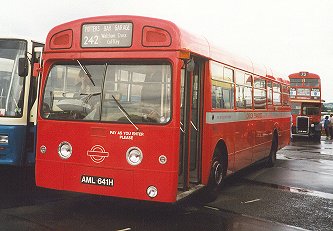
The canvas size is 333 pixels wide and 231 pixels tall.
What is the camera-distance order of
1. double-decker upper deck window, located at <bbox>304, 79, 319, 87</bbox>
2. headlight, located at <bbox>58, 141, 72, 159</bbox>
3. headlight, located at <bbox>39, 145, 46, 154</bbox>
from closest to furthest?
headlight, located at <bbox>58, 141, 72, 159</bbox> → headlight, located at <bbox>39, 145, 46, 154</bbox> → double-decker upper deck window, located at <bbox>304, 79, 319, 87</bbox>

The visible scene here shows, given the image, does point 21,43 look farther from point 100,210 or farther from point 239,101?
point 239,101

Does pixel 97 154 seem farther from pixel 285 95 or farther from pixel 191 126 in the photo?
pixel 285 95

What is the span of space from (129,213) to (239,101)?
3807 mm

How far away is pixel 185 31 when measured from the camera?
6.64 meters

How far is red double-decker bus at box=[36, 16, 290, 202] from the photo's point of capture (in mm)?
6172

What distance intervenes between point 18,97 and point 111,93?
3259mm

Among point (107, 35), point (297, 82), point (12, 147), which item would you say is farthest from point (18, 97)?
point (297, 82)

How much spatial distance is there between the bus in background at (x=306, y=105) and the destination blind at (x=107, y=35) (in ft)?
87.3

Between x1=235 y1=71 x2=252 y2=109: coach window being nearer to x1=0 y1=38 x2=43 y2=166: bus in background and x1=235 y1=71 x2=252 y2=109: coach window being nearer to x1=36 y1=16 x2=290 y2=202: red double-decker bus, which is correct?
x1=36 y1=16 x2=290 y2=202: red double-decker bus

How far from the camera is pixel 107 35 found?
6566 mm

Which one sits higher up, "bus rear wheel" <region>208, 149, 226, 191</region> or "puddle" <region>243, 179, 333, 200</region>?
"bus rear wheel" <region>208, 149, 226, 191</region>

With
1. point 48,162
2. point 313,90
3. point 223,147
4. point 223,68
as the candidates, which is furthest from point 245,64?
point 313,90

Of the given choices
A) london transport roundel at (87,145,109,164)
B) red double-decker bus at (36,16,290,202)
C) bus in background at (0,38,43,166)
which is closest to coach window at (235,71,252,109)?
red double-decker bus at (36,16,290,202)

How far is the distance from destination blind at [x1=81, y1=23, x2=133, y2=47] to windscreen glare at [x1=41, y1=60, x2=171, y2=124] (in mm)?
314
